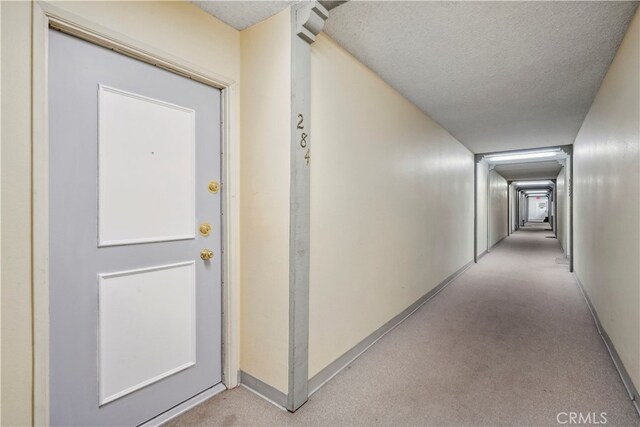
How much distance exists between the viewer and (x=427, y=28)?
2.08 meters

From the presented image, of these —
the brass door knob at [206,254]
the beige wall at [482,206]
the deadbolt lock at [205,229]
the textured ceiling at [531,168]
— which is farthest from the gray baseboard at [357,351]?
the textured ceiling at [531,168]

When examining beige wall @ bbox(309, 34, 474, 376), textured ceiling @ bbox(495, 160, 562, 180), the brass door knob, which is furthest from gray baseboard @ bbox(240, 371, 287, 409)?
textured ceiling @ bbox(495, 160, 562, 180)

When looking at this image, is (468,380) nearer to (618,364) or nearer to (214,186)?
(618,364)

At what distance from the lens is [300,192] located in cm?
187

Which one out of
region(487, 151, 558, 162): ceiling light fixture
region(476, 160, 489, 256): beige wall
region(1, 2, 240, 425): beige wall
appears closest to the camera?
region(1, 2, 240, 425): beige wall

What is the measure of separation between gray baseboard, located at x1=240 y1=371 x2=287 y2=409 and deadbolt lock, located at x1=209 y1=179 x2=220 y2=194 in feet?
4.29

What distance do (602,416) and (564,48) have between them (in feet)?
8.42

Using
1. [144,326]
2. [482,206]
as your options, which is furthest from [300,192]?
[482,206]

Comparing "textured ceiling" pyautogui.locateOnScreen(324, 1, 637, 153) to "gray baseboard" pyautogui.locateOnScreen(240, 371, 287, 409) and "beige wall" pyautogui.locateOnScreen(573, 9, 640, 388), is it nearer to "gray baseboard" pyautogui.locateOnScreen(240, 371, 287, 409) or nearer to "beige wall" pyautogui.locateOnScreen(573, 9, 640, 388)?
"beige wall" pyautogui.locateOnScreen(573, 9, 640, 388)

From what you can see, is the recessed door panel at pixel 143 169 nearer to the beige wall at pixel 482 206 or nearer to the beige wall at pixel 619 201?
the beige wall at pixel 619 201

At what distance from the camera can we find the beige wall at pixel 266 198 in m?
1.88

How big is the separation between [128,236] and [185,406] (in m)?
1.12

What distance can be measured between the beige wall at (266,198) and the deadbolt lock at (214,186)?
18 centimetres

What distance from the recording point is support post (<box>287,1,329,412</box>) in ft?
5.99
